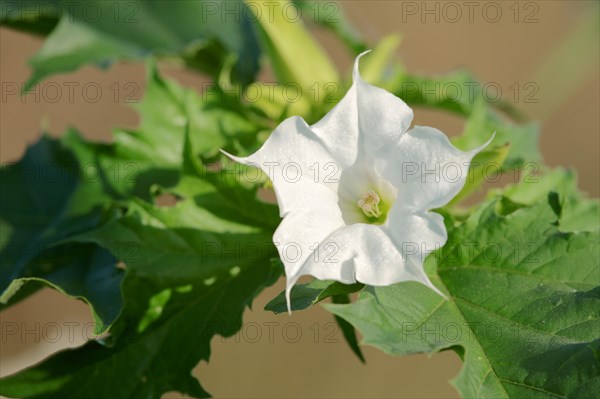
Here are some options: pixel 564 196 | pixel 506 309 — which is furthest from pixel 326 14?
pixel 506 309

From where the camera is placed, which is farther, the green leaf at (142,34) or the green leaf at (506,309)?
the green leaf at (142,34)

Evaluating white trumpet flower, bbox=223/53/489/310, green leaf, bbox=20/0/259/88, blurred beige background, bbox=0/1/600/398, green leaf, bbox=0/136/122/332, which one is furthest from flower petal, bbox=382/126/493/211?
blurred beige background, bbox=0/1/600/398

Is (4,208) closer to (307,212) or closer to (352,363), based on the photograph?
(307,212)

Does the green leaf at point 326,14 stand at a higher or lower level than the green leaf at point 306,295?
lower

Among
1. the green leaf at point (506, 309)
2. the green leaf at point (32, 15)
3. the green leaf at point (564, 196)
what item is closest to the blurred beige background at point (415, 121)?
the green leaf at point (32, 15)

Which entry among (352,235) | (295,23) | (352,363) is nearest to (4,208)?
(295,23)

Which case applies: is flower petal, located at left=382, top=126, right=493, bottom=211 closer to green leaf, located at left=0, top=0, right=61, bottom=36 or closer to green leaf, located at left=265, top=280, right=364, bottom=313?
green leaf, located at left=265, top=280, right=364, bottom=313

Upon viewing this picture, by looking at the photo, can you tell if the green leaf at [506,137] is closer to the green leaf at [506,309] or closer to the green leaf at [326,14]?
the green leaf at [506,309]
